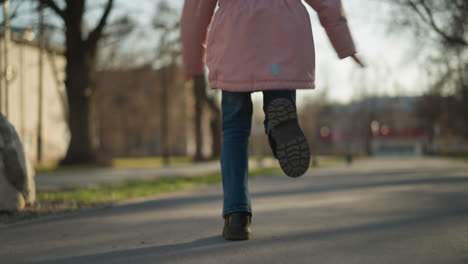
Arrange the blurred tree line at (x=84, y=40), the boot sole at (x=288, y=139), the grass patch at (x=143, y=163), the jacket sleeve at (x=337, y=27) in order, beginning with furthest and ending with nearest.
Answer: the grass patch at (x=143, y=163) → the blurred tree line at (x=84, y=40) → the jacket sleeve at (x=337, y=27) → the boot sole at (x=288, y=139)

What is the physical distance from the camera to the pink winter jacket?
11.8ft

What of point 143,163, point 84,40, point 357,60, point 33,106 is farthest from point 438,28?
point 33,106

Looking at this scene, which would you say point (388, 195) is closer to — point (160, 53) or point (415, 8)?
point (415, 8)

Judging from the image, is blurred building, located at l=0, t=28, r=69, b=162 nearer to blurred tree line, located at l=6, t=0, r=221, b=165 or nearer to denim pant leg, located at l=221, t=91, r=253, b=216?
blurred tree line, located at l=6, t=0, r=221, b=165

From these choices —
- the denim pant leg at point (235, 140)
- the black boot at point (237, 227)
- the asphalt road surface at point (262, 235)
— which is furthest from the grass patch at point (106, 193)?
the black boot at point (237, 227)

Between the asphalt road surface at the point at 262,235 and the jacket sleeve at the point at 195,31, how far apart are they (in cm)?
107

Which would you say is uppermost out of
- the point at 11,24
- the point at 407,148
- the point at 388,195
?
the point at 11,24

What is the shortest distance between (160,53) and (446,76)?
1495cm

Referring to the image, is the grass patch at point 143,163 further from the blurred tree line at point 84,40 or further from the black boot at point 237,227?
the black boot at point 237,227

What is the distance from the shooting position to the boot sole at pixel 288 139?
3309 millimetres

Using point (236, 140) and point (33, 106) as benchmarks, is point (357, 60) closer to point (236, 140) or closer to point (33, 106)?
point (236, 140)

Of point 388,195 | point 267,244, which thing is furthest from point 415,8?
point 267,244

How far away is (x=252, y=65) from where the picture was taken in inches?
142

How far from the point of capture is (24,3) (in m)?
15.9
